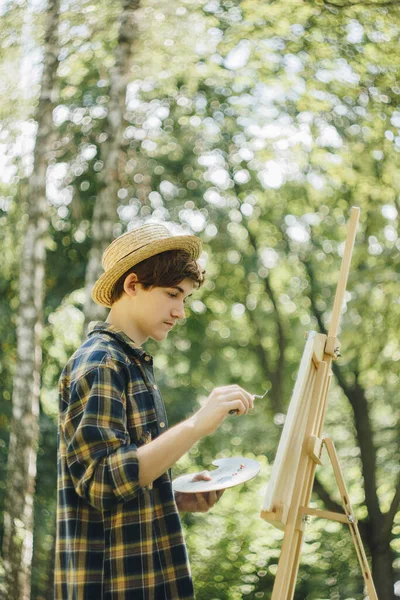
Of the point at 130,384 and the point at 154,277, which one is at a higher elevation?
the point at 154,277

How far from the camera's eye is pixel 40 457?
17.3ft

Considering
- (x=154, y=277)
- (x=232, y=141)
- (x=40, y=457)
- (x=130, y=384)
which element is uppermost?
(x=232, y=141)

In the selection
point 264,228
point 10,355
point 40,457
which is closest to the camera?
point 40,457

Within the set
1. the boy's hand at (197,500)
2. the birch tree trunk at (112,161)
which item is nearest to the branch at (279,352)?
the birch tree trunk at (112,161)

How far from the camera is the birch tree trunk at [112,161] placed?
14.8ft

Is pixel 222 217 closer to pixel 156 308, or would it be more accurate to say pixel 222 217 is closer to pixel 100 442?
pixel 156 308

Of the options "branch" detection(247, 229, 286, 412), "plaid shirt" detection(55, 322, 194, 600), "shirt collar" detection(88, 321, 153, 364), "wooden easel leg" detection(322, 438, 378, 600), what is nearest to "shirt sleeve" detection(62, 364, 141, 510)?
"plaid shirt" detection(55, 322, 194, 600)

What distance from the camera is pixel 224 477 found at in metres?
1.60

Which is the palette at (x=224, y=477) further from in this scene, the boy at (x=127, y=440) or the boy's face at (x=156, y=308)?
the boy's face at (x=156, y=308)

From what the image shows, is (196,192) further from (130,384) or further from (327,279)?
(130,384)

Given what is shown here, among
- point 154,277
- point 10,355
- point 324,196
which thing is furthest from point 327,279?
point 154,277

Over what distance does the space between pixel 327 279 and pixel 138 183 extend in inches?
70.9

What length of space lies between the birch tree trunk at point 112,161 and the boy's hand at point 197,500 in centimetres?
280

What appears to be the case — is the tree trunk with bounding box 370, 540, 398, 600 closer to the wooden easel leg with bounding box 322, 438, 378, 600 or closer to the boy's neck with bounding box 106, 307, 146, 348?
the wooden easel leg with bounding box 322, 438, 378, 600
